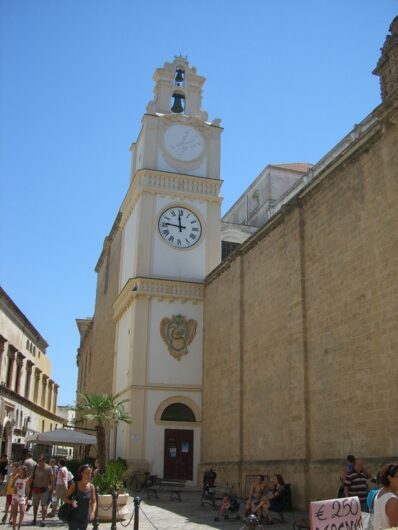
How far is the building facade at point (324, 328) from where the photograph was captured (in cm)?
1330

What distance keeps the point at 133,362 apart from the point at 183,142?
428 inches

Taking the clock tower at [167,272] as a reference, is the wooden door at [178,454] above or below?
below

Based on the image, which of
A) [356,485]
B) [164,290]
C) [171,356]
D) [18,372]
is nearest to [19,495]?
[356,485]

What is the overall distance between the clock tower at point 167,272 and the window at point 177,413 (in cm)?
4

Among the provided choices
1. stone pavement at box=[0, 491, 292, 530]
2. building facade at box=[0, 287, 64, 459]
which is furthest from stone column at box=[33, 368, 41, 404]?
stone pavement at box=[0, 491, 292, 530]

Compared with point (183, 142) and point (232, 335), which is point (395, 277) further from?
point (183, 142)

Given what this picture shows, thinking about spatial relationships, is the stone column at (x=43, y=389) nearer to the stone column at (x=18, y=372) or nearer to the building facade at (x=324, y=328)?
the stone column at (x=18, y=372)

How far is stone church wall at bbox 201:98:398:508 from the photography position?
13300 mm

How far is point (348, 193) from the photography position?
15.3 meters

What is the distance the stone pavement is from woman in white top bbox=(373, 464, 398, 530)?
6.93 m

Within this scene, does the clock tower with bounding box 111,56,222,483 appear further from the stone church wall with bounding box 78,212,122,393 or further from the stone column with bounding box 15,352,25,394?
the stone column with bounding box 15,352,25,394

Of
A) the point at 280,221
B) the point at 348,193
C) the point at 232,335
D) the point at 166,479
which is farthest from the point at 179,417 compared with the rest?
the point at 348,193

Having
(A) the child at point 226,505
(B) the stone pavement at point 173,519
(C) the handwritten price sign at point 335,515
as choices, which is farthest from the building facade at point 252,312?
(C) the handwritten price sign at point 335,515

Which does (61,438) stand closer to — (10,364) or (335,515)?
(10,364)
